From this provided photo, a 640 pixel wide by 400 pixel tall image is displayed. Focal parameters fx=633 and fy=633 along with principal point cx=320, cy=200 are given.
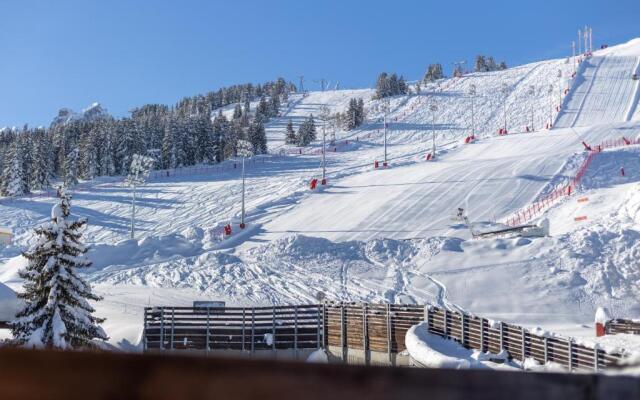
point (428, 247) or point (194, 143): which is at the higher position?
point (194, 143)

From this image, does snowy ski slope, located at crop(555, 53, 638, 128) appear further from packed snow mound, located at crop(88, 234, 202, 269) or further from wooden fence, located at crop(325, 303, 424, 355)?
wooden fence, located at crop(325, 303, 424, 355)

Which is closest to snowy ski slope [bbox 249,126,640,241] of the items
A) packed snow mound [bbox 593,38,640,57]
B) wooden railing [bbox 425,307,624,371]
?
wooden railing [bbox 425,307,624,371]

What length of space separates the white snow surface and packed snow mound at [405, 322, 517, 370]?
21.4 feet

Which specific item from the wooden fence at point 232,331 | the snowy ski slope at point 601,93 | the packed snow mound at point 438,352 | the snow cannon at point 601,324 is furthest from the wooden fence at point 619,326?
the snowy ski slope at point 601,93

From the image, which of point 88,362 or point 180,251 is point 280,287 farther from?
point 88,362

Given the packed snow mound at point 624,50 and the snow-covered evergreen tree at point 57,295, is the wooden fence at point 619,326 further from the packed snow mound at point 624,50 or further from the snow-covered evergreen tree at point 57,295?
the packed snow mound at point 624,50

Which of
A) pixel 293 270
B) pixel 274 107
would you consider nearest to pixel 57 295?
pixel 293 270

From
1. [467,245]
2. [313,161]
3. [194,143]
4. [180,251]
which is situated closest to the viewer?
[467,245]

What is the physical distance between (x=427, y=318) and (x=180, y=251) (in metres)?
21.1

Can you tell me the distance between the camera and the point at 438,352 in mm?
15148

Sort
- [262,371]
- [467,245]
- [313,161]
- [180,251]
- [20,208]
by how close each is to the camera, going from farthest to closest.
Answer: [313,161] → [20,208] → [180,251] → [467,245] → [262,371]

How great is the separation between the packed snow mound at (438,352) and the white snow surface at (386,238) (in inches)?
257

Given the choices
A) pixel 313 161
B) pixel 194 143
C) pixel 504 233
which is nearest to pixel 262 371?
pixel 504 233

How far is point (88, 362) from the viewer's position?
3.98 ft
